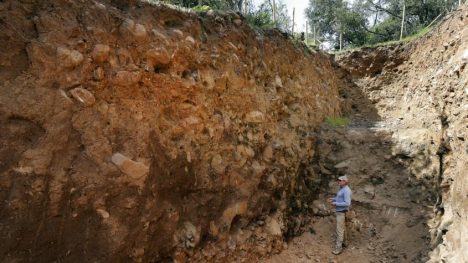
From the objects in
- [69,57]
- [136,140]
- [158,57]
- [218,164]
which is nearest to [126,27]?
[158,57]

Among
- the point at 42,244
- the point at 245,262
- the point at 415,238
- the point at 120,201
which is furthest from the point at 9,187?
the point at 415,238

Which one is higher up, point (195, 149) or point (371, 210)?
point (195, 149)

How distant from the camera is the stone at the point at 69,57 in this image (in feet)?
12.3

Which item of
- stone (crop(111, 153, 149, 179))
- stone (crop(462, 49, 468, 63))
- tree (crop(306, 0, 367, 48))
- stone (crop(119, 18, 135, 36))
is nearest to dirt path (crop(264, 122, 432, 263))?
stone (crop(462, 49, 468, 63))

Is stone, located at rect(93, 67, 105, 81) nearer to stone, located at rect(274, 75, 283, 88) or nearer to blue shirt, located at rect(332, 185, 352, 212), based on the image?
stone, located at rect(274, 75, 283, 88)

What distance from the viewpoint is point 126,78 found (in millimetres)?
4254

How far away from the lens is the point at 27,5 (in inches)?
144

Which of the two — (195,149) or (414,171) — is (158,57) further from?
(414,171)

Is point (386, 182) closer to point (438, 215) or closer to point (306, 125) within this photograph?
point (438, 215)

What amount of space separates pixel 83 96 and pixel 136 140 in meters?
0.79

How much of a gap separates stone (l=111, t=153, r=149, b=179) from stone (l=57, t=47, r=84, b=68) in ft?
3.69

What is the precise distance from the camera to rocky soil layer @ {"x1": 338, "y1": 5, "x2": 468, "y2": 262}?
4867 millimetres

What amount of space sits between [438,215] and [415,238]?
51 centimetres

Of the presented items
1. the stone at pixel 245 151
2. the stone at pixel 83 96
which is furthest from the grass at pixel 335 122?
the stone at pixel 83 96
